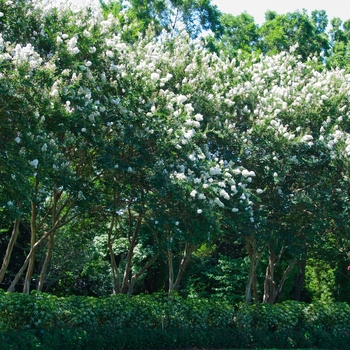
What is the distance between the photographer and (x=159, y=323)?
33.7 feet

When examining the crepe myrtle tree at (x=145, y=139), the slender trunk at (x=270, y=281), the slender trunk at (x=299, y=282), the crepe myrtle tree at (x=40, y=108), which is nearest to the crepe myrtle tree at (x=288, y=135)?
the crepe myrtle tree at (x=145, y=139)

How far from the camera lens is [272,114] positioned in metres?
12.3

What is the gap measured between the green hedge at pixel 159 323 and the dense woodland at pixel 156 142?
4.64 feet

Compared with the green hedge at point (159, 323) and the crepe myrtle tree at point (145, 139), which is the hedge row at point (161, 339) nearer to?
the green hedge at point (159, 323)

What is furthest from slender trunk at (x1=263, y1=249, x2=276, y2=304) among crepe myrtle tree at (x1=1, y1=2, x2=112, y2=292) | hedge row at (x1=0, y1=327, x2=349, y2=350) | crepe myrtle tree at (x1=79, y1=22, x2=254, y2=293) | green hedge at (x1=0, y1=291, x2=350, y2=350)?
crepe myrtle tree at (x1=1, y1=2, x2=112, y2=292)

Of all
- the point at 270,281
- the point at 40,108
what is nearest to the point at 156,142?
the point at 40,108

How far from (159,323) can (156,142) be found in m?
3.35

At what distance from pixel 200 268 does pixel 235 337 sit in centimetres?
883

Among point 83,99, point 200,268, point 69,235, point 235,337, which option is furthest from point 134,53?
point 200,268

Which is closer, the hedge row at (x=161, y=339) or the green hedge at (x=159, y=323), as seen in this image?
the hedge row at (x=161, y=339)

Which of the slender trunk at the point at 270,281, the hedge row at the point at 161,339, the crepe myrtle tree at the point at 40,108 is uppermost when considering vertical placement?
the crepe myrtle tree at the point at 40,108

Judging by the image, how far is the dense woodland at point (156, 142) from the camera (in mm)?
8883

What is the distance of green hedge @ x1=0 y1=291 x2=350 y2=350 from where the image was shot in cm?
823

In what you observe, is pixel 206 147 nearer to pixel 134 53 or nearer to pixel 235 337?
pixel 134 53
